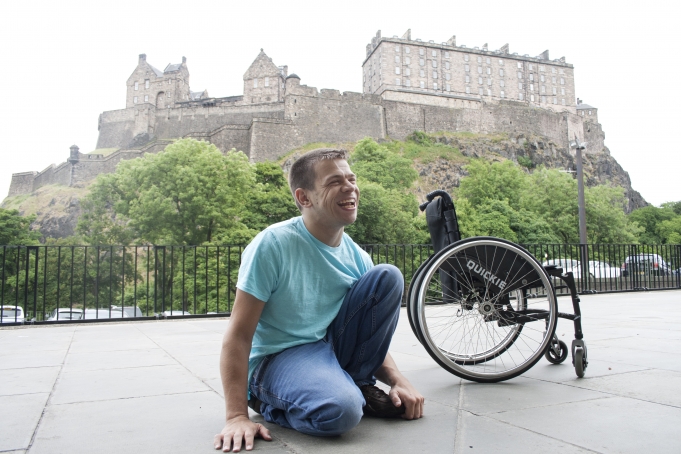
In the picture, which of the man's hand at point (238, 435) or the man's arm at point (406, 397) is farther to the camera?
the man's arm at point (406, 397)

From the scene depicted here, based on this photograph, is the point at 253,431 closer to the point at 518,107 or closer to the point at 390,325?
the point at 390,325

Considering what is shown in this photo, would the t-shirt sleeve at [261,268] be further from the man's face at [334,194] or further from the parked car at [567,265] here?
the parked car at [567,265]

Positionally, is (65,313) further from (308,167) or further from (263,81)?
(263,81)

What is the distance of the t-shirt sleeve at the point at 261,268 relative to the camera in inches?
67.0

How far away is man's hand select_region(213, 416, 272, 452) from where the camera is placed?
5.03ft

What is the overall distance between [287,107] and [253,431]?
44.8 metres

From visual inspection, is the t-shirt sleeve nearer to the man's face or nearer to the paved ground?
the man's face

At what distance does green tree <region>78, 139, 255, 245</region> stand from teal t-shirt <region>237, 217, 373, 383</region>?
20.8 metres

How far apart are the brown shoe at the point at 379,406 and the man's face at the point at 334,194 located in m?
0.66

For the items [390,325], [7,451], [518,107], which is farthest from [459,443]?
[518,107]

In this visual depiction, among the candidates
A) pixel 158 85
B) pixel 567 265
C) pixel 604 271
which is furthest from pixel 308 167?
pixel 158 85

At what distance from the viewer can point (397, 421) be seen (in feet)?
6.08

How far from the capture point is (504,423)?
69.1 inches

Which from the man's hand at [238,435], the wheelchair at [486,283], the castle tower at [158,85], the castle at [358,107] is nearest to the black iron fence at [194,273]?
the wheelchair at [486,283]
